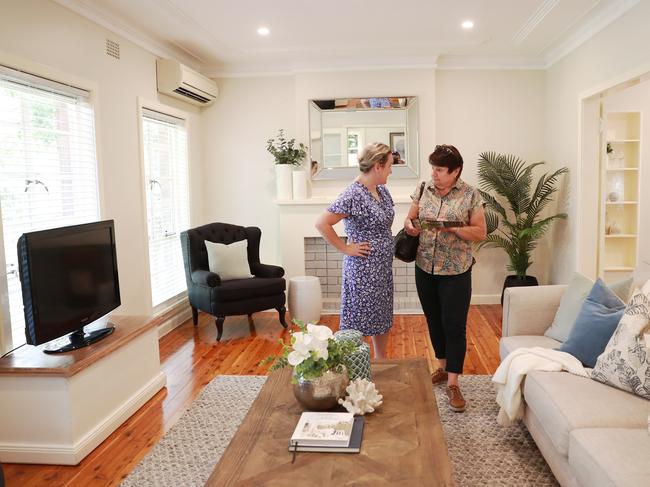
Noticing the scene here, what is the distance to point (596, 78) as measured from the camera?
4.16 m

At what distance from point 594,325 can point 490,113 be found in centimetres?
354

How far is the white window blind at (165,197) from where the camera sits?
4632 millimetres

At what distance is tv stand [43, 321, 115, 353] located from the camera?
2684 millimetres

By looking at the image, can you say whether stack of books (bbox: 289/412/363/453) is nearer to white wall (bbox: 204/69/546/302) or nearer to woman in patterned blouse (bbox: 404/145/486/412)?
woman in patterned blouse (bbox: 404/145/486/412)

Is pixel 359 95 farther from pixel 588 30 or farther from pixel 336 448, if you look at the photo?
pixel 336 448

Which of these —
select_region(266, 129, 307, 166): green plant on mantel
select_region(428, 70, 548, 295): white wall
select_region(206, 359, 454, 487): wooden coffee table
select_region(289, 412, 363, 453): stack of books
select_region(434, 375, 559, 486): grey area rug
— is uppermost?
select_region(428, 70, 548, 295): white wall

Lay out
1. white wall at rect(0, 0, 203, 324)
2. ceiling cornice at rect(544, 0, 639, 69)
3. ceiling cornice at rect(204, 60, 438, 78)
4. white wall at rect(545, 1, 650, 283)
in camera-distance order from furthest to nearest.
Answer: ceiling cornice at rect(204, 60, 438, 78) → ceiling cornice at rect(544, 0, 639, 69) → white wall at rect(545, 1, 650, 283) → white wall at rect(0, 0, 203, 324)

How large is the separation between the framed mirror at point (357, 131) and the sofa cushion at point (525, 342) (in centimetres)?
277

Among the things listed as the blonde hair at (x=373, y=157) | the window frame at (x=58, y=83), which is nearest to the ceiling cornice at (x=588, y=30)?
the blonde hair at (x=373, y=157)

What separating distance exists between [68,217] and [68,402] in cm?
140

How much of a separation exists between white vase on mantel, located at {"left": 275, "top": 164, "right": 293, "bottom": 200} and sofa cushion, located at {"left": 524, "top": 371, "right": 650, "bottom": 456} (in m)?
3.47

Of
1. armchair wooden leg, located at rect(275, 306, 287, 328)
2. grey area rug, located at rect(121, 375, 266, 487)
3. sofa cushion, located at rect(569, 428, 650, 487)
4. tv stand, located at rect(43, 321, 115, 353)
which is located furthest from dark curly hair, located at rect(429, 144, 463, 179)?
armchair wooden leg, located at rect(275, 306, 287, 328)

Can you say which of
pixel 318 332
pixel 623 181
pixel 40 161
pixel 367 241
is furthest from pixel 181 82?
pixel 623 181

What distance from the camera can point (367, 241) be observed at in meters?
2.74
